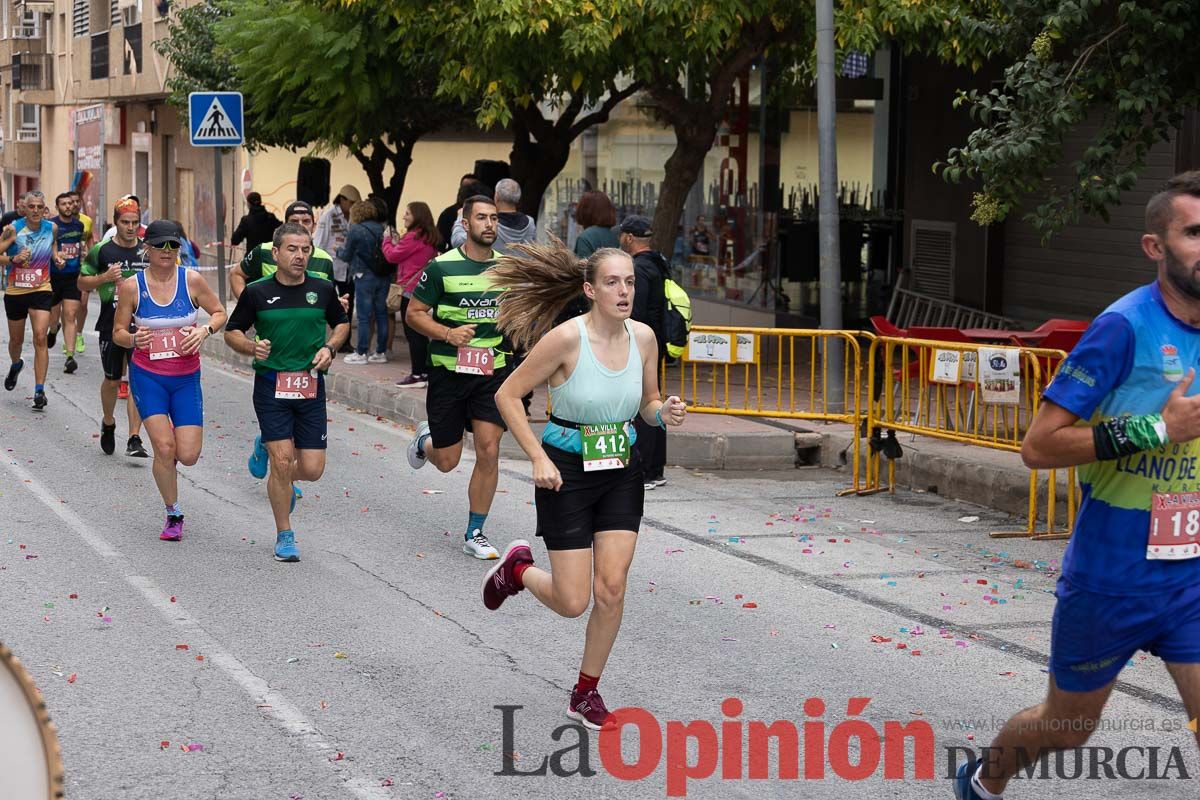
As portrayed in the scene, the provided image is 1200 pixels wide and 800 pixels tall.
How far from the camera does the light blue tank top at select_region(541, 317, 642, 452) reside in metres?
6.46

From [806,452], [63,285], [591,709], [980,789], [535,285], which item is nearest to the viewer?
[980,789]

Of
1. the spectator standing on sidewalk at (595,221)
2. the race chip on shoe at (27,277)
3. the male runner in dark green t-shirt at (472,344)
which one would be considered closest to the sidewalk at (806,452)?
the spectator standing on sidewalk at (595,221)

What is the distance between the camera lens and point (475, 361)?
9.55 m

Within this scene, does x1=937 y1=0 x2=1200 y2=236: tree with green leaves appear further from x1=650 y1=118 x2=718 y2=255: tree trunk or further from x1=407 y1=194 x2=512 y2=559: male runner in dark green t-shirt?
x1=650 y1=118 x2=718 y2=255: tree trunk

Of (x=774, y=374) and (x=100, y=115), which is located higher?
(x=100, y=115)

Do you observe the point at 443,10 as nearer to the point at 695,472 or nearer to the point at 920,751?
the point at 695,472

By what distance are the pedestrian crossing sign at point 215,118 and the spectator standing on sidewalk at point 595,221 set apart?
944cm

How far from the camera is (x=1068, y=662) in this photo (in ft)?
15.2

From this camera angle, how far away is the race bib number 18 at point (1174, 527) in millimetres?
4488

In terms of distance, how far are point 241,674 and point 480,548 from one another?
2.64 metres

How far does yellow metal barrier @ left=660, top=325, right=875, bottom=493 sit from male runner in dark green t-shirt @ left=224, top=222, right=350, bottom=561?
12.0 feet

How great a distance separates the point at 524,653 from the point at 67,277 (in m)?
11.3

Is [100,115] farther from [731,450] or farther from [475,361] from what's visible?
[475,361]

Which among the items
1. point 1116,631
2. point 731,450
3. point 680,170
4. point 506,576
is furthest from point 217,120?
point 1116,631
